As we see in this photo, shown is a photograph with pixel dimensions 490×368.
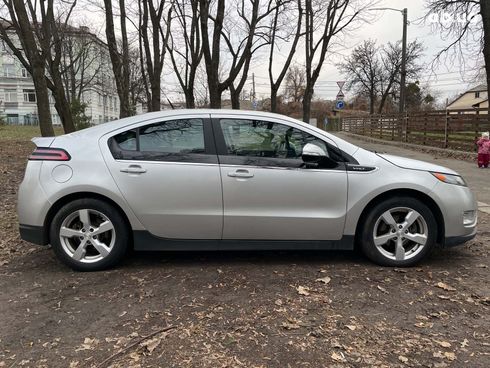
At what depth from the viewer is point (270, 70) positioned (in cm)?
2122

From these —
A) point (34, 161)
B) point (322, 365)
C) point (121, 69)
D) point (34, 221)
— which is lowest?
point (322, 365)

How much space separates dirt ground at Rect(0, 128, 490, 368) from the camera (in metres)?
3.00

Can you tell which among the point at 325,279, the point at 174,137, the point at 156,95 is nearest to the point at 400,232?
the point at 325,279

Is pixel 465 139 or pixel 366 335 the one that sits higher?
pixel 465 139

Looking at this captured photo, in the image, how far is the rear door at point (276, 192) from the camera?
4.39 m

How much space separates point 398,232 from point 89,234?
9.85 feet

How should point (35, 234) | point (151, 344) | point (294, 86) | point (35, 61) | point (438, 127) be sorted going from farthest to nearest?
point (294, 86) → point (438, 127) → point (35, 61) → point (35, 234) → point (151, 344)

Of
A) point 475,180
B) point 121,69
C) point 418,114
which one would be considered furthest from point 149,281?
point 418,114

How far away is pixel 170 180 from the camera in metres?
4.35

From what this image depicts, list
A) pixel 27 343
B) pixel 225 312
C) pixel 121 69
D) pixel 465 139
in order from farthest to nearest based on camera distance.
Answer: pixel 465 139
pixel 121 69
pixel 225 312
pixel 27 343

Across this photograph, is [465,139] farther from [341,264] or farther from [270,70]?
[341,264]

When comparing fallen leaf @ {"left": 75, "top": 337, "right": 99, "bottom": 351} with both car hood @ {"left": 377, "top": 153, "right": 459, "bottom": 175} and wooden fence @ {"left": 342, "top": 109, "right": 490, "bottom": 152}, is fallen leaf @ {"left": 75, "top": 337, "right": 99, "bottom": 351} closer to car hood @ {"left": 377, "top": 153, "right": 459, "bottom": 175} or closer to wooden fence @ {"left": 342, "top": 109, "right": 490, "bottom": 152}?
car hood @ {"left": 377, "top": 153, "right": 459, "bottom": 175}

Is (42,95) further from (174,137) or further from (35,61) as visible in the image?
(174,137)

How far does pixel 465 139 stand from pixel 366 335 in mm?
16282
